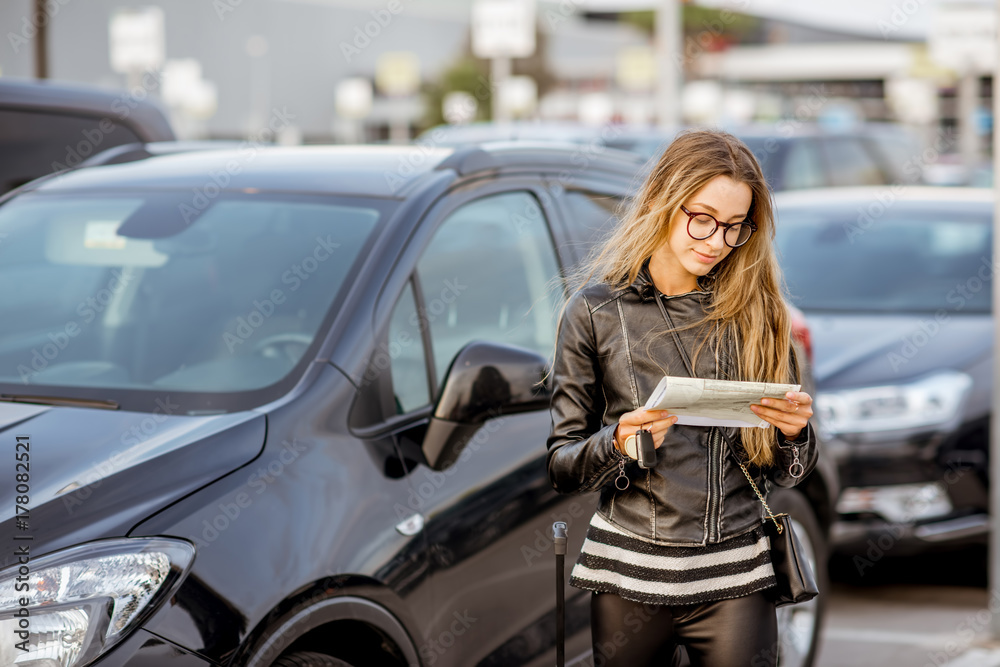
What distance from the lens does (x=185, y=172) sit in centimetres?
381

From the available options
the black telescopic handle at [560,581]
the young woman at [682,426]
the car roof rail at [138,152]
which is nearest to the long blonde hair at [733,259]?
the young woman at [682,426]

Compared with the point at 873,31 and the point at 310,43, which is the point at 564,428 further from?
the point at 873,31

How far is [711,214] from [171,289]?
5.26 feet

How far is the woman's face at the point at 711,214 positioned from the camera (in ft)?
8.28

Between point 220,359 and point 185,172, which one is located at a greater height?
point 185,172

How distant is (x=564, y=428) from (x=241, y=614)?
2.43 ft

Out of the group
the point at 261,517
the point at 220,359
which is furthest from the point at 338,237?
the point at 261,517

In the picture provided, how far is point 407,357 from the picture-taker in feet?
10.7

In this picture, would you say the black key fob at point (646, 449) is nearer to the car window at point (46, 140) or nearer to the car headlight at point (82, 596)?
the car headlight at point (82, 596)

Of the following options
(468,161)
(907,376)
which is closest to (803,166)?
(907,376)

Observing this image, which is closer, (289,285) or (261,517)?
(261,517)

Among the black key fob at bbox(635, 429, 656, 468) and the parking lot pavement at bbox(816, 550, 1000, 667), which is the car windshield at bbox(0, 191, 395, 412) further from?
the parking lot pavement at bbox(816, 550, 1000, 667)

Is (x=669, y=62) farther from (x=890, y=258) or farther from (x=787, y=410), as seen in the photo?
(x=787, y=410)

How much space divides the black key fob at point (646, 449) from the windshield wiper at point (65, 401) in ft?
4.31
